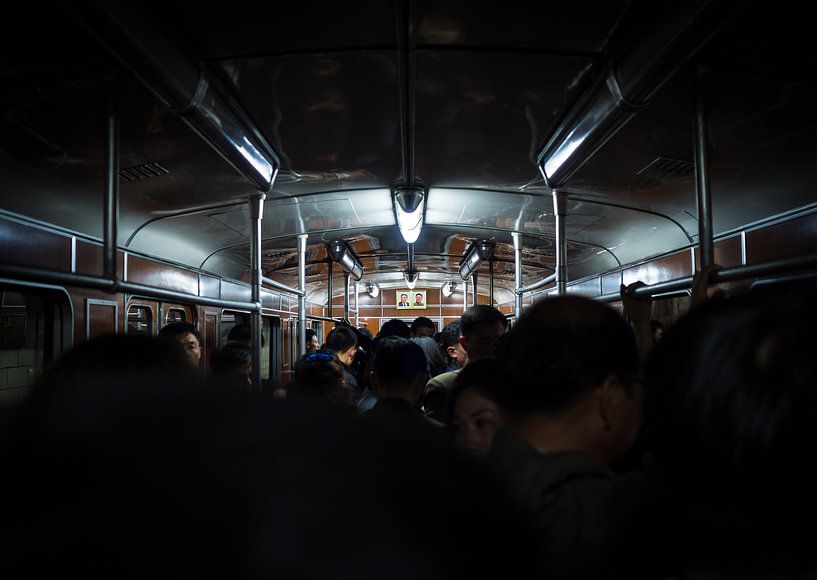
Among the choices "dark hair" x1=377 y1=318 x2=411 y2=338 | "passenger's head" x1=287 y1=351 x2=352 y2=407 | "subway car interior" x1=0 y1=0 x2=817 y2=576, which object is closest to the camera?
"subway car interior" x1=0 y1=0 x2=817 y2=576

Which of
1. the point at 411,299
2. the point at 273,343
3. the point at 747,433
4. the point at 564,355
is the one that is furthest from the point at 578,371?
the point at 411,299

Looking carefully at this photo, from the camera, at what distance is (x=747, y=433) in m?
0.60

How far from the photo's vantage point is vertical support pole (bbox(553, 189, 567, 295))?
11.8 ft

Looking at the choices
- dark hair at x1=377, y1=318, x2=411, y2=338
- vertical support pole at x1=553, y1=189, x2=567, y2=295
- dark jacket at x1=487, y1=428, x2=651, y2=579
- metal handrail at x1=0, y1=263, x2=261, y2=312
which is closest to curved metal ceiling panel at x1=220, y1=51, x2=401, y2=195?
metal handrail at x1=0, y1=263, x2=261, y2=312

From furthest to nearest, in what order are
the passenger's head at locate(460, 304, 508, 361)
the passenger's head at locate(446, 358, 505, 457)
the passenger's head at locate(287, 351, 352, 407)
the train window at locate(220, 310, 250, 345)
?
the train window at locate(220, 310, 250, 345) → the passenger's head at locate(460, 304, 508, 361) → the passenger's head at locate(287, 351, 352, 407) → the passenger's head at locate(446, 358, 505, 457)

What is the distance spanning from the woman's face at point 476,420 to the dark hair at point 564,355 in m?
0.66

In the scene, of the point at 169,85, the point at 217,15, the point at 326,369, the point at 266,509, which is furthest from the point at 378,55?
the point at 266,509

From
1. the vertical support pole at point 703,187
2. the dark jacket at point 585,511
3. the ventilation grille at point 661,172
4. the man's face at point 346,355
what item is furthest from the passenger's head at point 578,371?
the man's face at point 346,355

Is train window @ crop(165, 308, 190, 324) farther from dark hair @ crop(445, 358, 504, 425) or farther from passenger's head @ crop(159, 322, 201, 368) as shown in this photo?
dark hair @ crop(445, 358, 504, 425)

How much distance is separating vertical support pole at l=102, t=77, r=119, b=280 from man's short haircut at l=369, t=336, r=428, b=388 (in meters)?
1.06

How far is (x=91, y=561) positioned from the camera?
1.06 ft

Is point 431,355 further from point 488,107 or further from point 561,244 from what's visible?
point 488,107

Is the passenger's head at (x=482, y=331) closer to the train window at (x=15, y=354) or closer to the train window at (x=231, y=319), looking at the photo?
the train window at (x=15, y=354)

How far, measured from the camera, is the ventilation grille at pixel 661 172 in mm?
3578
